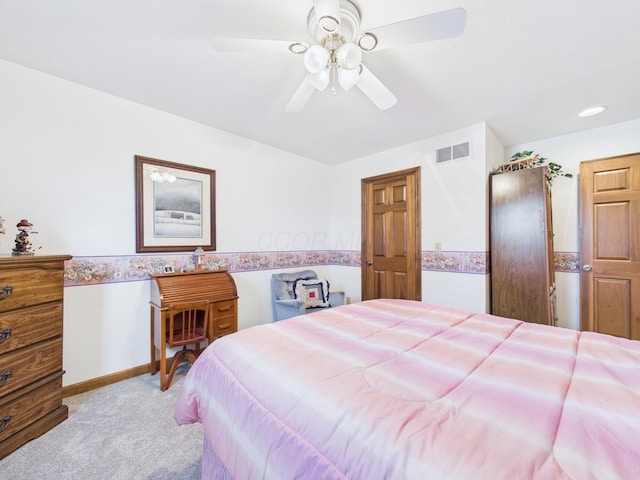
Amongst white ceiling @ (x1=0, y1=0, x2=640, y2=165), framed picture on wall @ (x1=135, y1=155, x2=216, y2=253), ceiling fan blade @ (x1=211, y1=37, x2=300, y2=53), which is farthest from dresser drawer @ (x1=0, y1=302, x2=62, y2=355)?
ceiling fan blade @ (x1=211, y1=37, x2=300, y2=53)

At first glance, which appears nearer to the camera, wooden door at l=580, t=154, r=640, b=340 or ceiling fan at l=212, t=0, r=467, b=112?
ceiling fan at l=212, t=0, r=467, b=112

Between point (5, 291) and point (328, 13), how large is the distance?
2289 mm

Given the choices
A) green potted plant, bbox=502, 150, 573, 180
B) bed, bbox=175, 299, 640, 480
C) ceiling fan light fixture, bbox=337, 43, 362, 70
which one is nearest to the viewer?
bed, bbox=175, 299, 640, 480

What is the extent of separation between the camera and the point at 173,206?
2.63 metres

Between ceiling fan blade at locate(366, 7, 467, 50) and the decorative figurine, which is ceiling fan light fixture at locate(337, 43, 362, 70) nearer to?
ceiling fan blade at locate(366, 7, 467, 50)

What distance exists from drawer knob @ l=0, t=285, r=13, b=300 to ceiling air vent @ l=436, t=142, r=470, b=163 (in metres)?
3.71

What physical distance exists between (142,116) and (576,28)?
3227 millimetres

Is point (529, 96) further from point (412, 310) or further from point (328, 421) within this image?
point (328, 421)

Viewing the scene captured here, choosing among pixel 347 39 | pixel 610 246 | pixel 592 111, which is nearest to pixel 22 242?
pixel 347 39

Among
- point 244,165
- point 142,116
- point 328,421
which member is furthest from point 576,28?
point 142,116

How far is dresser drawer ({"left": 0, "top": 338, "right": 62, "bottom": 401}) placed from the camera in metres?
1.55

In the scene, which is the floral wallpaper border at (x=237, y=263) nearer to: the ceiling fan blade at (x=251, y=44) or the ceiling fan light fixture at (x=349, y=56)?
the ceiling fan blade at (x=251, y=44)

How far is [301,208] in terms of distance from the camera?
3.88m

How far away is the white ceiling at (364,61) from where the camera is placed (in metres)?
1.45
